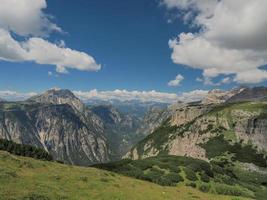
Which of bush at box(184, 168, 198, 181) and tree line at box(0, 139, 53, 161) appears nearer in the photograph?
tree line at box(0, 139, 53, 161)

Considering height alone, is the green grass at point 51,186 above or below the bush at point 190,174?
above

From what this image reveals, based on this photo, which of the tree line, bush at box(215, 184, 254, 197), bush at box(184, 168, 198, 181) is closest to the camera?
bush at box(215, 184, 254, 197)

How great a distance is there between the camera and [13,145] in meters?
90.4

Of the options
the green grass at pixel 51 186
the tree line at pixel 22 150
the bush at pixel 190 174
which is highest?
A: the green grass at pixel 51 186

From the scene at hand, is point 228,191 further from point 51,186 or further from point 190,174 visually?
point 51,186

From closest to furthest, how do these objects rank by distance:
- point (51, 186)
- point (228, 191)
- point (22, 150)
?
point (51, 186) → point (228, 191) → point (22, 150)

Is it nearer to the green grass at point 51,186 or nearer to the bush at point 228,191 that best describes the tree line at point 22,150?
the green grass at point 51,186

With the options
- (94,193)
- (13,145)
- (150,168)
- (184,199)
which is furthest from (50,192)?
(150,168)

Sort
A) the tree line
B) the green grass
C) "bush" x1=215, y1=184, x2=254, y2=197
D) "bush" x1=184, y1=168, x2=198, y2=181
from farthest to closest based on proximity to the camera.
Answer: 1. "bush" x1=184, y1=168, x2=198, y2=181
2. the tree line
3. "bush" x1=215, y1=184, x2=254, y2=197
4. the green grass

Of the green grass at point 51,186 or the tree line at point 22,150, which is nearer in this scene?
the green grass at point 51,186

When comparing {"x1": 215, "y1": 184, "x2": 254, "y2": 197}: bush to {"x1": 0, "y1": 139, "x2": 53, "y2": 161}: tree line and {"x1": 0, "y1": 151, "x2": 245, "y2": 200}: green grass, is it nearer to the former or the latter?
{"x1": 0, "y1": 151, "x2": 245, "y2": 200}: green grass

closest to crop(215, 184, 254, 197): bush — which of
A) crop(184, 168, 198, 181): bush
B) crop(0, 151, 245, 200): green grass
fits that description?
crop(184, 168, 198, 181): bush

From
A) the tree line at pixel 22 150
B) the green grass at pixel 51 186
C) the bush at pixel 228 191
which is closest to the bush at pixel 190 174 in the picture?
the bush at pixel 228 191

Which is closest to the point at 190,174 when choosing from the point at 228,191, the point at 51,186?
the point at 228,191
